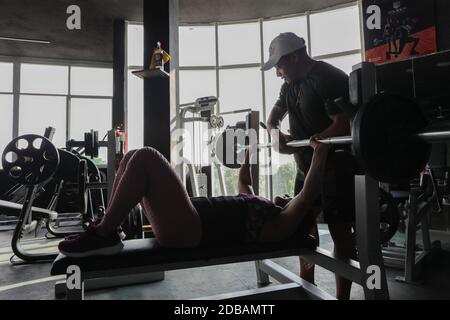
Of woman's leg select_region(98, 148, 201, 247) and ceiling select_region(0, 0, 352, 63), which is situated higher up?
ceiling select_region(0, 0, 352, 63)

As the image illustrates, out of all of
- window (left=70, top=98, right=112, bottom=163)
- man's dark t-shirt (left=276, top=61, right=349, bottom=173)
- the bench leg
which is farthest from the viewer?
window (left=70, top=98, right=112, bottom=163)

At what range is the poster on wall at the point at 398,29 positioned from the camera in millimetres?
3562

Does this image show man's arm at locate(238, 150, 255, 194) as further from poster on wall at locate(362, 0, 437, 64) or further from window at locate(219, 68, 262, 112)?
window at locate(219, 68, 262, 112)

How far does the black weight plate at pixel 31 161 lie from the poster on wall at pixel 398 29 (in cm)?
359

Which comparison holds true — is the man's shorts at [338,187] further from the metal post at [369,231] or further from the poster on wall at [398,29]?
the poster on wall at [398,29]

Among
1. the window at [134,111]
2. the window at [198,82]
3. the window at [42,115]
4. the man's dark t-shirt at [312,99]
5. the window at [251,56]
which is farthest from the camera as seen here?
the window at [42,115]

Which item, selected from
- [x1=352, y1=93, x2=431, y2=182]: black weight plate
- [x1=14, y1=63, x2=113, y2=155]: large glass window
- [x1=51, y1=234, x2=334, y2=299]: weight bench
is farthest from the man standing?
[x1=14, y1=63, x2=113, y2=155]: large glass window

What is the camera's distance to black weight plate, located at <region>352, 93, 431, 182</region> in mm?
936

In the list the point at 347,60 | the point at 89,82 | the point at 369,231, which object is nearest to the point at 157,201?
the point at 369,231

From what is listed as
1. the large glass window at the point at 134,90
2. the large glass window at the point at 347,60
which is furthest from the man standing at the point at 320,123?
the large glass window at the point at 134,90

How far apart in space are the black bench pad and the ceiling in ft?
14.4

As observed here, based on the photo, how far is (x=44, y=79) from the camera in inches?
257

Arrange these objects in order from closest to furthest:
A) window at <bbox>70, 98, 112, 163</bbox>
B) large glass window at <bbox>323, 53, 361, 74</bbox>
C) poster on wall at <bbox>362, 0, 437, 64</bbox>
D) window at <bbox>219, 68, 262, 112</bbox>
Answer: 1. poster on wall at <bbox>362, 0, 437, 64</bbox>
2. large glass window at <bbox>323, 53, 361, 74</bbox>
3. window at <bbox>219, 68, 262, 112</bbox>
4. window at <bbox>70, 98, 112, 163</bbox>
